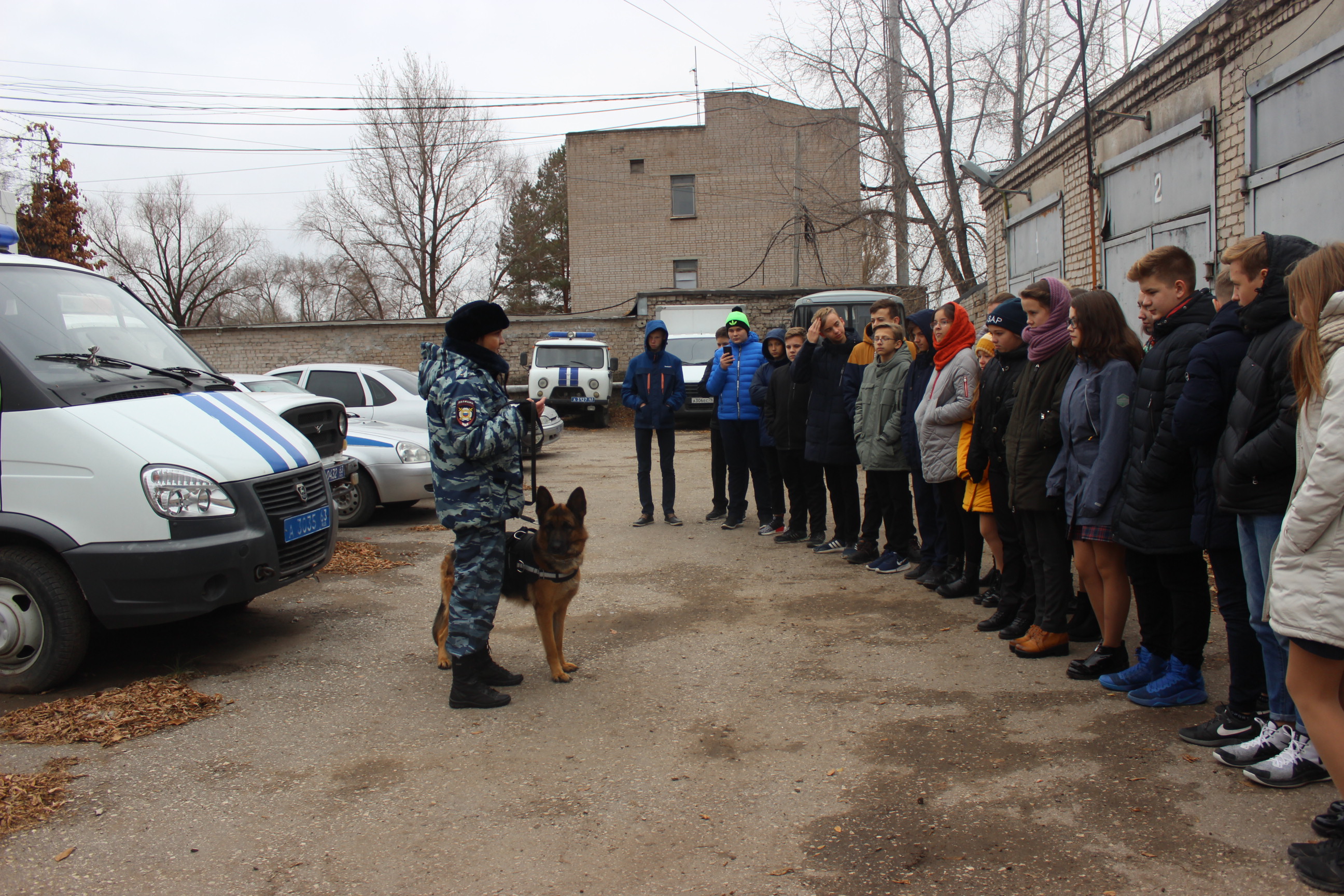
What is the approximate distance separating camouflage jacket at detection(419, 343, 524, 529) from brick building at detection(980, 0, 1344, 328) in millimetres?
5804

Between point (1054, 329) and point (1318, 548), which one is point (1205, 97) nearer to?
point (1054, 329)

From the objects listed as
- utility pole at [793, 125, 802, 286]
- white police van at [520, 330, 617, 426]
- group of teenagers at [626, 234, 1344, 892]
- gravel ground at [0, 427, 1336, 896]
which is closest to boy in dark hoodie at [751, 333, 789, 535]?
group of teenagers at [626, 234, 1344, 892]

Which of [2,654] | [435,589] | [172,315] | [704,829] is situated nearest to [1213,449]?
[704,829]

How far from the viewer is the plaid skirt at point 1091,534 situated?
4.27 meters

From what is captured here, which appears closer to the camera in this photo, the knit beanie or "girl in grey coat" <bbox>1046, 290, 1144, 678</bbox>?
"girl in grey coat" <bbox>1046, 290, 1144, 678</bbox>

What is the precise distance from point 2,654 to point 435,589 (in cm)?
276

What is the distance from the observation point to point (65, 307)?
5.16 m

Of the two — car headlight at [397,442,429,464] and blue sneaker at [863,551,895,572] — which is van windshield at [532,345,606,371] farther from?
blue sneaker at [863,551,895,572]

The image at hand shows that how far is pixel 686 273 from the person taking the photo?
36.7m

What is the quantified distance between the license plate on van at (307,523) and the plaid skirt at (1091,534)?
4.22m

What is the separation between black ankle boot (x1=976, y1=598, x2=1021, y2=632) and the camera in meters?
5.37

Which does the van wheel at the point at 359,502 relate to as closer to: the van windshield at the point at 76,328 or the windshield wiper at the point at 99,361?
the van windshield at the point at 76,328

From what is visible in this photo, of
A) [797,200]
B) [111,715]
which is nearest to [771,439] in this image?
[111,715]


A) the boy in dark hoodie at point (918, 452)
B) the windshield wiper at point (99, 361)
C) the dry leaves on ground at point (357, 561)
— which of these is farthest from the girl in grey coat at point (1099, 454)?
the dry leaves on ground at point (357, 561)
